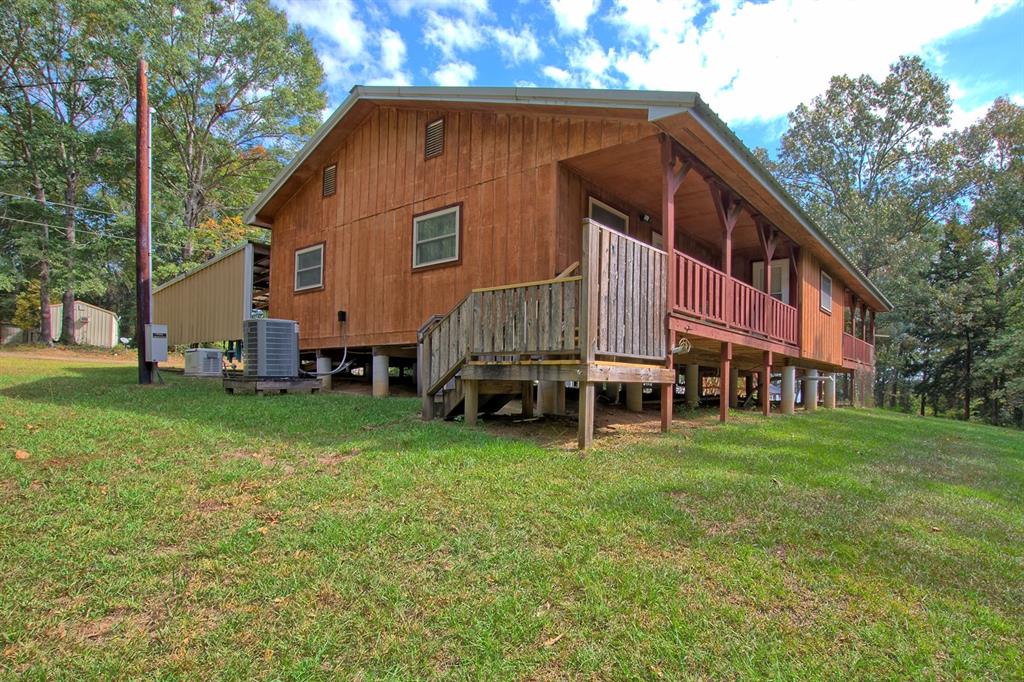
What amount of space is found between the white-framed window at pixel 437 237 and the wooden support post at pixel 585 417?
411cm

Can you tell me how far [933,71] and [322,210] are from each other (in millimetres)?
33173

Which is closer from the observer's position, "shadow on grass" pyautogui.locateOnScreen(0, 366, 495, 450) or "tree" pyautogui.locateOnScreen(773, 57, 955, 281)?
"shadow on grass" pyautogui.locateOnScreen(0, 366, 495, 450)

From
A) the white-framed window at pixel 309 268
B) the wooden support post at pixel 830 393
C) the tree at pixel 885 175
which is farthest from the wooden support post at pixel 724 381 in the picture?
the tree at pixel 885 175

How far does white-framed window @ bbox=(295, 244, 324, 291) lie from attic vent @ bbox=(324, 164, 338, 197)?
115cm

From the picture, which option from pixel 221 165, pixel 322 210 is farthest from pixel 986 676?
pixel 221 165

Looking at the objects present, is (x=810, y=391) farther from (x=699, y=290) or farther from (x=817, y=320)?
(x=699, y=290)

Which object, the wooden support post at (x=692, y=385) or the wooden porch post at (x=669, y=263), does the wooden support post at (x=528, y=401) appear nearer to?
the wooden porch post at (x=669, y=263)

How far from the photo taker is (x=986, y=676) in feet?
6.62

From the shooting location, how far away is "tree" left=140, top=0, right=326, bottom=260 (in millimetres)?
23562

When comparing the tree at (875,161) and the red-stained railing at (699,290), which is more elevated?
the tree at (875,161)

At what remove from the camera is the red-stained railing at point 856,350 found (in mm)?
16330

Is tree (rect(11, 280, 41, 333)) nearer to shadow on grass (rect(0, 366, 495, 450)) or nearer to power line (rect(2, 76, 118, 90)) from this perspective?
power line (rect(2, 76, 118, 90))

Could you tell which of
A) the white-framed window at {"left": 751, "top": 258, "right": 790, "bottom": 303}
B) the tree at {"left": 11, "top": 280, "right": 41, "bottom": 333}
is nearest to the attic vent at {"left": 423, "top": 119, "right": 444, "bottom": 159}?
the white-framed window at {"left": 751, "top": 258, "right": 790, "bottom": 303}

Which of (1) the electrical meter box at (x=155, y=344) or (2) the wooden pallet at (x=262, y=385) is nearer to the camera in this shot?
(2) the wooden pallet at (x=262, y=385)
